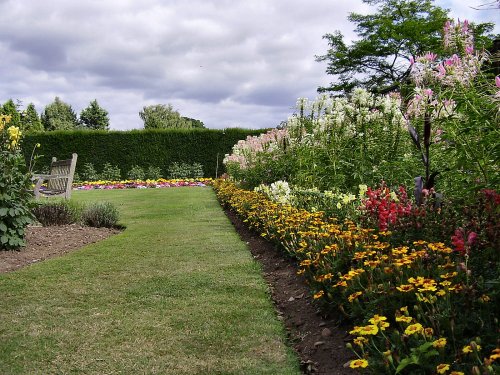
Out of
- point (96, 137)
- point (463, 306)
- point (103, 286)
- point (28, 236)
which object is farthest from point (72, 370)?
point (96, 137)

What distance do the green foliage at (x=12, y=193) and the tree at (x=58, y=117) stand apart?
36.2 m

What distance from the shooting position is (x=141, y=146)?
21.0 metres

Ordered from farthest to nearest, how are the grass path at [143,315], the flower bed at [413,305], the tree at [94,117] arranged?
the tree at [94,117] → the grass path at [143,315] → the flower bed at [413,305]

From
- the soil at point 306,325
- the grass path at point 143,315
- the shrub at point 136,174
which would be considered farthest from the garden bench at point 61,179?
the shrub at point 136,174

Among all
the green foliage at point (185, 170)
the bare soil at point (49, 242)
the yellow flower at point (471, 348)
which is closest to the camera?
the yellow flower at point (471, 348)

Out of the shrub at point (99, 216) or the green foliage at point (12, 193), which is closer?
the green foliage at point (12, 193)

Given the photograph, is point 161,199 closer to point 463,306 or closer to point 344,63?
point 463,306

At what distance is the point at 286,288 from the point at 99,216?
4602 millimetres

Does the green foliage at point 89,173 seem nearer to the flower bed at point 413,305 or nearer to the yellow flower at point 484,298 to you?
the flower bed at point 413,305

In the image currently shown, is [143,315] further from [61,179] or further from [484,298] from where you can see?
[61,179]

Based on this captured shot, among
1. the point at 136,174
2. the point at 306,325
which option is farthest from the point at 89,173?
the point at 306,325

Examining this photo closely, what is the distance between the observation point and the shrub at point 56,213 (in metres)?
7.46

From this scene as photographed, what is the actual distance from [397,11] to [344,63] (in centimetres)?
418

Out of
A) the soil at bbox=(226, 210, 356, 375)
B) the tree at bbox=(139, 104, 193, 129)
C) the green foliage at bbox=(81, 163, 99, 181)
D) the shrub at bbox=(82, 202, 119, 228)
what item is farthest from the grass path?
the tree at bbox=(139, 104, 193, 129)
